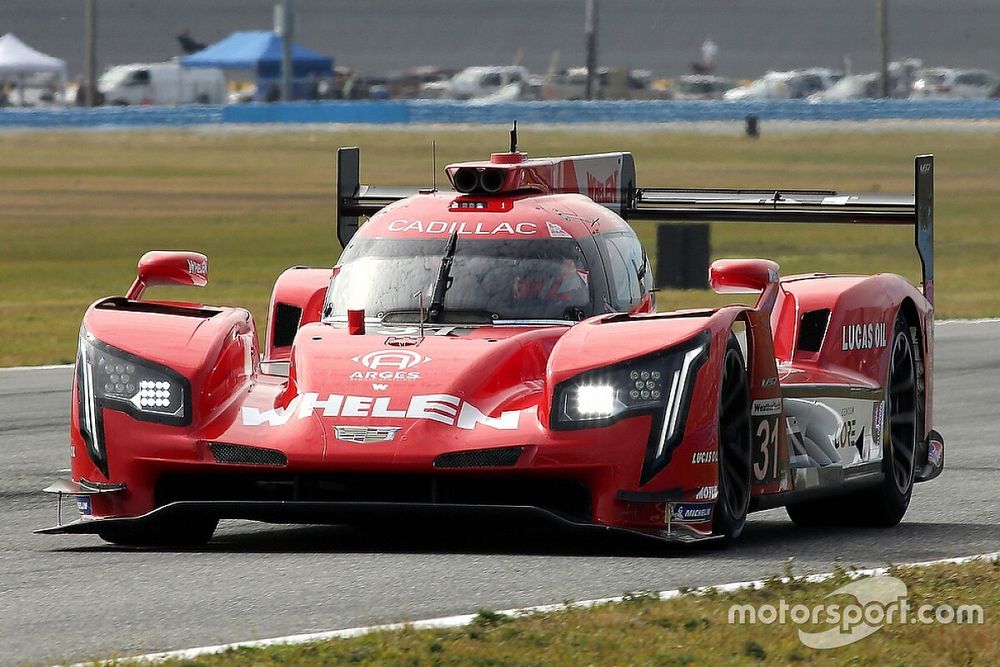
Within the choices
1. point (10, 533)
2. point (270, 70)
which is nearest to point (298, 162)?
point (270, 70)

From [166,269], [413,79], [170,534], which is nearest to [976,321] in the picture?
[166,269]

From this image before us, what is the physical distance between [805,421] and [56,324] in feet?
44.5

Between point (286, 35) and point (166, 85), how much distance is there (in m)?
11.3

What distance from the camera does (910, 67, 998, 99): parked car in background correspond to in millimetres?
79188

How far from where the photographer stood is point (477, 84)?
8212 centimetres

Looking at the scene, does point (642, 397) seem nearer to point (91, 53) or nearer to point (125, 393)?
point (125, 393)

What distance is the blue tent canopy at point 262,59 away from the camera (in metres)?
79.2

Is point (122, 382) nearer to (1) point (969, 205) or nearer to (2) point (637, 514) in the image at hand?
(2) point (637, 514)

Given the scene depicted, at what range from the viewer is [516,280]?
338 inches

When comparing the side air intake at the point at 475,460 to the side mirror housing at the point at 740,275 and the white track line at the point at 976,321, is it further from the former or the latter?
the white track line at the point at 976,321

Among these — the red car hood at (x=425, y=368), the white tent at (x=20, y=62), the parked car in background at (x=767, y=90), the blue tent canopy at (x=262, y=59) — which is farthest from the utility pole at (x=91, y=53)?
the red car hood at (x=425, y=368)

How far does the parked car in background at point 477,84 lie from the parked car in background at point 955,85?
50.5 ft

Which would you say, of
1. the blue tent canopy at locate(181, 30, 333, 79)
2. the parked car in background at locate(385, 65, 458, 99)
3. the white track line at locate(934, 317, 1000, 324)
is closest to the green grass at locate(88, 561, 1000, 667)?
the white track line at locate(934, 317, 1000, 324)

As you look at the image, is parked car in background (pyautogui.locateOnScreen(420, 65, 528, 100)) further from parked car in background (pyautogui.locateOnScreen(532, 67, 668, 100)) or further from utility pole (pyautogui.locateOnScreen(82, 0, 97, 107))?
utility pole (pyautogui.locateOnScreen(82, 0, 97, 107))
